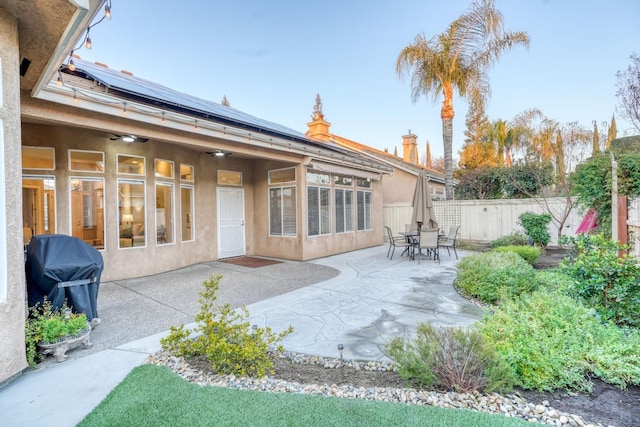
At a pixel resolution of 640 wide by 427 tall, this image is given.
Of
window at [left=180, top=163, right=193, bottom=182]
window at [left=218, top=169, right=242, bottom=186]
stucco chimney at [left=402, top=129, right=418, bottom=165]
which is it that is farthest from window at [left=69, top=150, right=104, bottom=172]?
stucco chimney at [left=402, top=129, right=418, bottom=165]

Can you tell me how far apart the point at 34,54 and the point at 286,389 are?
4618mm

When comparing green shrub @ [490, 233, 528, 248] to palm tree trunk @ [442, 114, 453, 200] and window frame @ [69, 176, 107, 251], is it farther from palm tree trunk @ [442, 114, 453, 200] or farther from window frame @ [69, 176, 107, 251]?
window frame @ [69, 176, 107, 251]

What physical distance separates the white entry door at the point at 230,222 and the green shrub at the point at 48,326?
628cm

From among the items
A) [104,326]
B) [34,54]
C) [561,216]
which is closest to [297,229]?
[104,326]

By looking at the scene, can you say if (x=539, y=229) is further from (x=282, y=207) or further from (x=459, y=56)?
(x=282, y=207)

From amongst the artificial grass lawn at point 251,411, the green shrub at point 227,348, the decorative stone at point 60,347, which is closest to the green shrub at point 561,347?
the artificial grass lawn at point 251,411

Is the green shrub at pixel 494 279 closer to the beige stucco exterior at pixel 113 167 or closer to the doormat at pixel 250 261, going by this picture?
the beige stucco exterior at pixel 113 167

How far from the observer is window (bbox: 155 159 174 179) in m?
7.95

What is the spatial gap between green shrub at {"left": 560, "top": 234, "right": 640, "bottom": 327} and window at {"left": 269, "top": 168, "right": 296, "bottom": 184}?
744 cm

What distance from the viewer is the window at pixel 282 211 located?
993 centimetres

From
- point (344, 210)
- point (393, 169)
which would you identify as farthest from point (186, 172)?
point (393, 169)

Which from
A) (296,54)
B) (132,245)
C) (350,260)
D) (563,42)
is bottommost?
(350,260)

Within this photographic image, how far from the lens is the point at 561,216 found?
12.0m

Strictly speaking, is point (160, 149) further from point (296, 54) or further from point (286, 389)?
point (296, 54)
